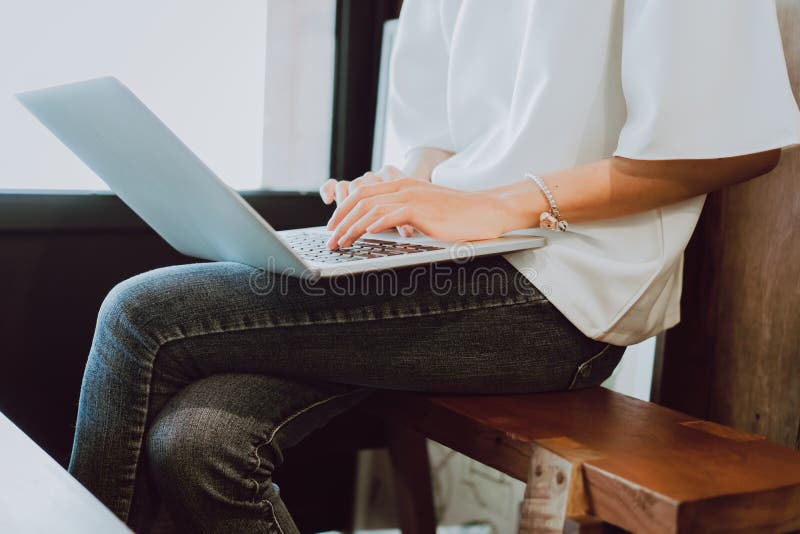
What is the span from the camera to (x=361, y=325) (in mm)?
780

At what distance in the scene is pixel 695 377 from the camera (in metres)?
1.12

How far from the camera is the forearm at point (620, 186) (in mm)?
754

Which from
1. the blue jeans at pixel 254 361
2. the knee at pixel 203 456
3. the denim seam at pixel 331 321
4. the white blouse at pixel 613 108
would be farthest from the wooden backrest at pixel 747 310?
the knee at pixel 203 456

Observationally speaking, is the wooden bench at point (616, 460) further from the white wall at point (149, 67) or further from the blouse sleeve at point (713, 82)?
the white wall at point (149, 67)

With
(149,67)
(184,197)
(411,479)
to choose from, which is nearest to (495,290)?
(184,197)

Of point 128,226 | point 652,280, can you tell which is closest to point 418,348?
point 652,280

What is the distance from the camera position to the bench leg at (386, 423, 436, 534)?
1275mm

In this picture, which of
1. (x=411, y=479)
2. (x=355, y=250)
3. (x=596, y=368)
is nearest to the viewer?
(x=355, y=250)

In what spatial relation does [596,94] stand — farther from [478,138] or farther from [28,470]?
[28,470]

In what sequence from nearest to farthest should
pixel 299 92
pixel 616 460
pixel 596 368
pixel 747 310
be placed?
pixel 616 460
pixel 596 368
pixel 747 310
pixel 299 92

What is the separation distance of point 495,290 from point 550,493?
0.69ft

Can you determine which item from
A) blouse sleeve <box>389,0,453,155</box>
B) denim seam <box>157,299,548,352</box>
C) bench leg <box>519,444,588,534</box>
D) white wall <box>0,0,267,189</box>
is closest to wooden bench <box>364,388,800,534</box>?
bench leg <box>519,444,588,534</box>

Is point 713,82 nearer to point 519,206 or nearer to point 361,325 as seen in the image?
point 519,206

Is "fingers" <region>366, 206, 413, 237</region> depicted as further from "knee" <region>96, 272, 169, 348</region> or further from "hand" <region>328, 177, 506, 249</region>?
"knee" <region>96, 272, 169, 348</region>
